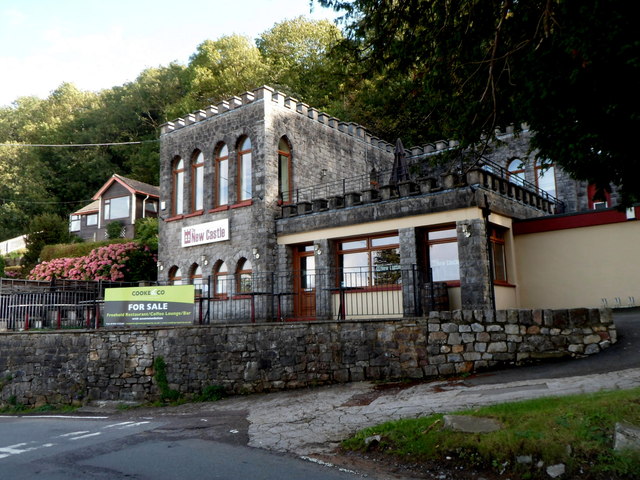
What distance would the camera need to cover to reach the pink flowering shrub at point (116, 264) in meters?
30.3

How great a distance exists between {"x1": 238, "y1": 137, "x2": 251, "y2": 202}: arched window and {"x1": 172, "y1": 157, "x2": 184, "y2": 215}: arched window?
10.5 ft

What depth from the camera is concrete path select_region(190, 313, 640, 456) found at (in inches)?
340

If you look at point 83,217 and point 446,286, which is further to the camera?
point 83,217

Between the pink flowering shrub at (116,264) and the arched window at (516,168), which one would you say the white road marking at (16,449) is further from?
the pink flowering shrub at (116,264)

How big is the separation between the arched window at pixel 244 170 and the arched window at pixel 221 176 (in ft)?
2.05

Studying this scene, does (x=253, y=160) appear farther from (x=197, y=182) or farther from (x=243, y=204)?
(x=197, y=182)

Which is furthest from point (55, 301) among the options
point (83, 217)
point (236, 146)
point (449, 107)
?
point (83, 217)

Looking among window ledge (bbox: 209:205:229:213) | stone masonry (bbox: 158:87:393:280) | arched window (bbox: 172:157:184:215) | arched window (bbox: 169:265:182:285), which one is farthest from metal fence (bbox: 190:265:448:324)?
arched window (bbox: 172:157:184:215)

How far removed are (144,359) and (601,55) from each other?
12.8m

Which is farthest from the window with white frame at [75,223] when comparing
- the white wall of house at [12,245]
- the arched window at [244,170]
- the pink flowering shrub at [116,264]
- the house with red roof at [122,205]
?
the arched window at [244,170]

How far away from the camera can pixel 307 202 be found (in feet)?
64.0

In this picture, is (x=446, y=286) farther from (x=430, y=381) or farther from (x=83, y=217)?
(x=83, y=217)

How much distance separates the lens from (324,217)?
1884cm

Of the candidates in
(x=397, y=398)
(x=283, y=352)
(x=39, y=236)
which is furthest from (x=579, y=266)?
(x=39, y=236)
